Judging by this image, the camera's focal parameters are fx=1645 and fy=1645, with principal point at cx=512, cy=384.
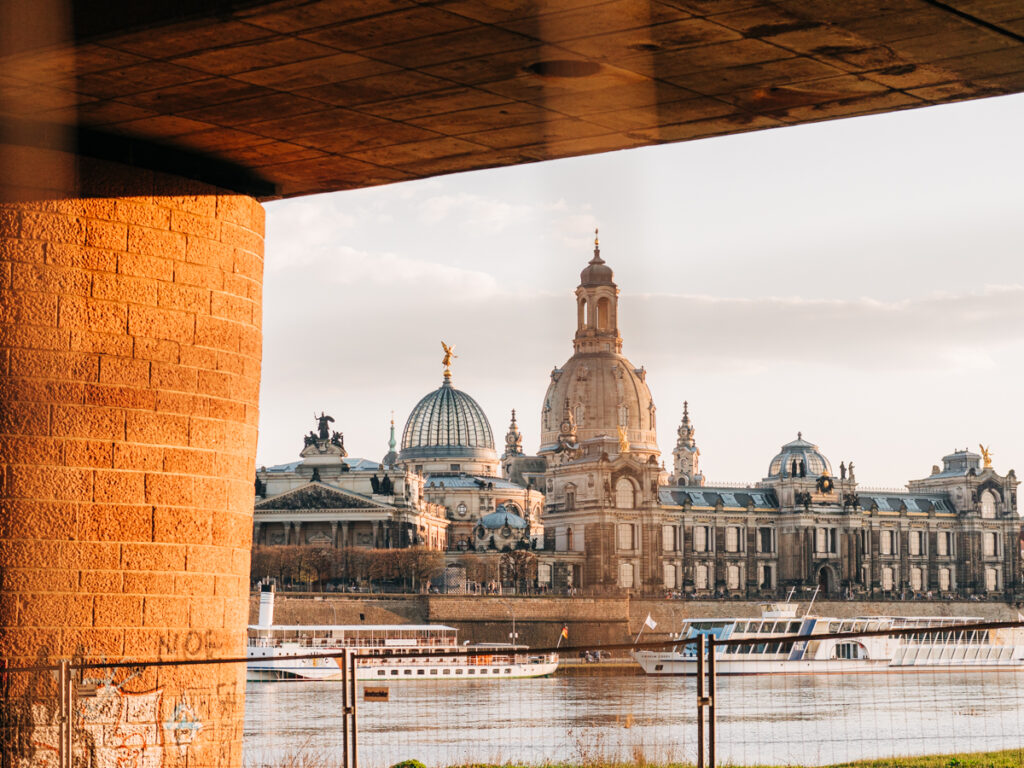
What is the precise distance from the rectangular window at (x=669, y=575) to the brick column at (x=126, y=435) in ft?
363

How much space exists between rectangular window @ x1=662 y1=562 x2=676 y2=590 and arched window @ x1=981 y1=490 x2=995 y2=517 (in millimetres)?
28630

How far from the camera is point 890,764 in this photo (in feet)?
45.8

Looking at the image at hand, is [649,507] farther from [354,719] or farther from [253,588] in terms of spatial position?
[354,719]

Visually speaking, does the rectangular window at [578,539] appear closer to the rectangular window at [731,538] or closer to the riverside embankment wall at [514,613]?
the riverside embankment wall at [514,613]

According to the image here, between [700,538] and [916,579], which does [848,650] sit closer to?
[700,538]

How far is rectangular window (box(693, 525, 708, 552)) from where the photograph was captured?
400 ft

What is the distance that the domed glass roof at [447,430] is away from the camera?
14688 centimetres

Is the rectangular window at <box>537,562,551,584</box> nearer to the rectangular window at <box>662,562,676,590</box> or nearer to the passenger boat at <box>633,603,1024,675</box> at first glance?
the rectangular window at <box>662,562,676,590</box>

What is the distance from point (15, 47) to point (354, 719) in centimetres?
387

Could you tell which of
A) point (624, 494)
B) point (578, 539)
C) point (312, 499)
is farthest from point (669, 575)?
point (312, 499)

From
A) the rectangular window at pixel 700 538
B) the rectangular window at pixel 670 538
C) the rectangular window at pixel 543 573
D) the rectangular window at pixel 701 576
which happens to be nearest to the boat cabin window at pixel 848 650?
the rectangular window at pixel 543 573

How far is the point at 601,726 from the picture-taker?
32562 millimetres

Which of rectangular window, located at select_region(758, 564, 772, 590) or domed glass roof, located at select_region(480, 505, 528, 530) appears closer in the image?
domed glass roof, located at select_region(480, 505, 528, 530)

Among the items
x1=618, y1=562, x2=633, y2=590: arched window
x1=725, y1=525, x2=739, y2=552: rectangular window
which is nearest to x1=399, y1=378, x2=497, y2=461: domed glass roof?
x1=725, y1=525, x2=739, y2=552: rectangular window
